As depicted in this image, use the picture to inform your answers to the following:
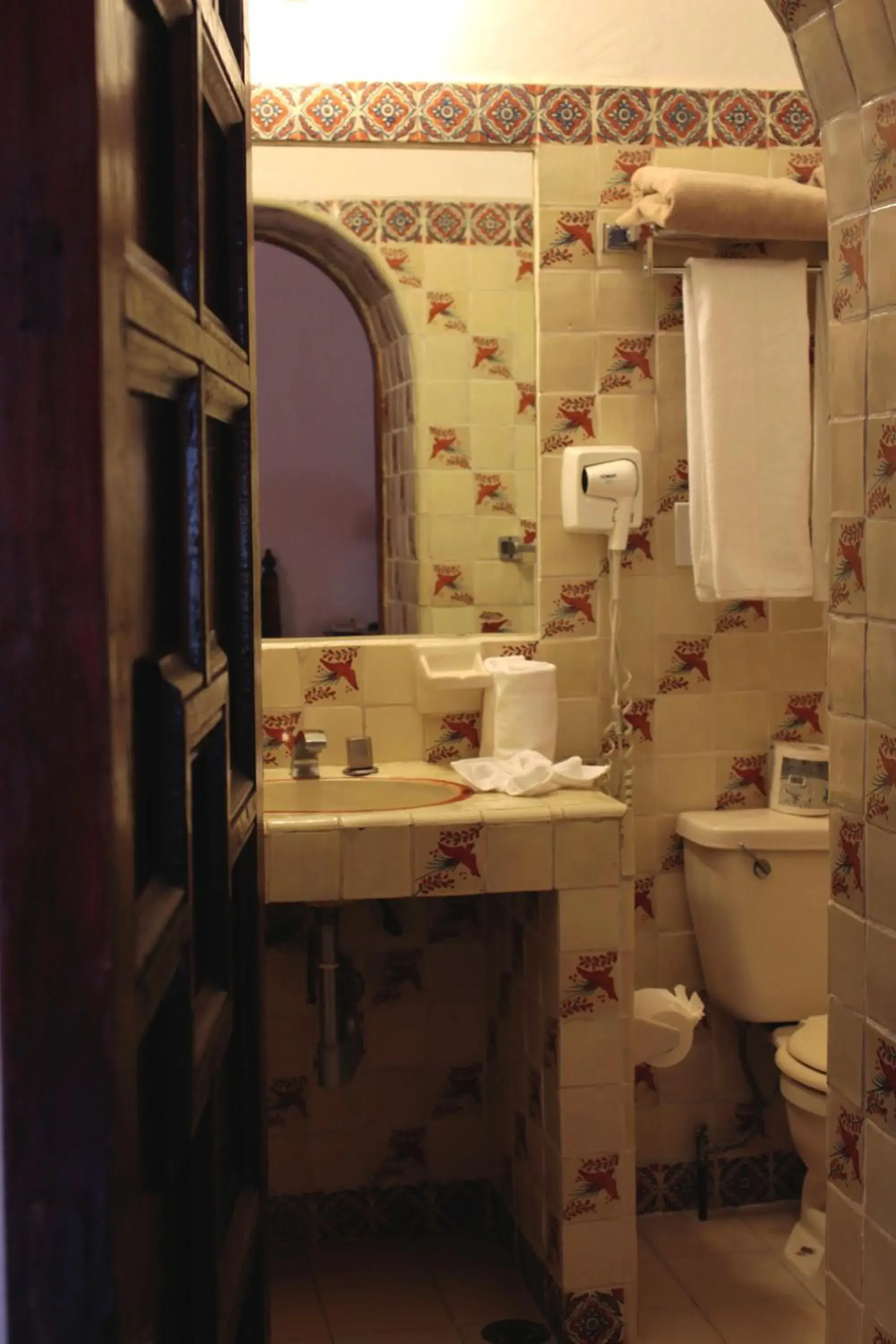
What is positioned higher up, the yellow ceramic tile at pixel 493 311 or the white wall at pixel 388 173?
the white wall at pixel 388 173

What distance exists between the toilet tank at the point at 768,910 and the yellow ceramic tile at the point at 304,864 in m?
0.83

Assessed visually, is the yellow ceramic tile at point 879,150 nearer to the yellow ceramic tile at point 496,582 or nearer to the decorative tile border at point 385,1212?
the yellow ceramic tile at point 496,582

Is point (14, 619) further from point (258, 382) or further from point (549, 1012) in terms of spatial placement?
point (258, 382)

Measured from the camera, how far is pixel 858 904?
1.78 m

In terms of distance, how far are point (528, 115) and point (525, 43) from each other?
0.13 meters

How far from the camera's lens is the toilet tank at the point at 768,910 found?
9.74ft

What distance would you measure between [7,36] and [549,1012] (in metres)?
2.20

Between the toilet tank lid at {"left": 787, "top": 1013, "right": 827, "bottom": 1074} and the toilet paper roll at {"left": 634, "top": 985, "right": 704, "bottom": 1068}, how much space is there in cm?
19

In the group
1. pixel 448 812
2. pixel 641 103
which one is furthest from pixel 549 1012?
pixel 641 103

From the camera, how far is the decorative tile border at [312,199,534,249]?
2943 millimetres

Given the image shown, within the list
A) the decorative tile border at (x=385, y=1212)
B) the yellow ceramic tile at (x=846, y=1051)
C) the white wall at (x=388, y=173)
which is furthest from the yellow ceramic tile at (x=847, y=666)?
the decorative tile border at (x=385, y=1212)

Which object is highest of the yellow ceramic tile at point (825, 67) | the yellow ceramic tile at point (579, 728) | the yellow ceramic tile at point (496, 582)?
the yellow ceramic tile at point (825, 67)

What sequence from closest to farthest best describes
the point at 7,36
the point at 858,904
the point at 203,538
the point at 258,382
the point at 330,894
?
the point at 7,36 < the point at 203,538 < the point at 858,904 < the point at 330,894 < the point at 258,382

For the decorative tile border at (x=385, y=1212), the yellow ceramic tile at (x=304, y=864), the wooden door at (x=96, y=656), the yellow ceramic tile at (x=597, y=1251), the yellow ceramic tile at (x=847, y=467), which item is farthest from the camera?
the decorative tile border at (x=385, y=1212)
